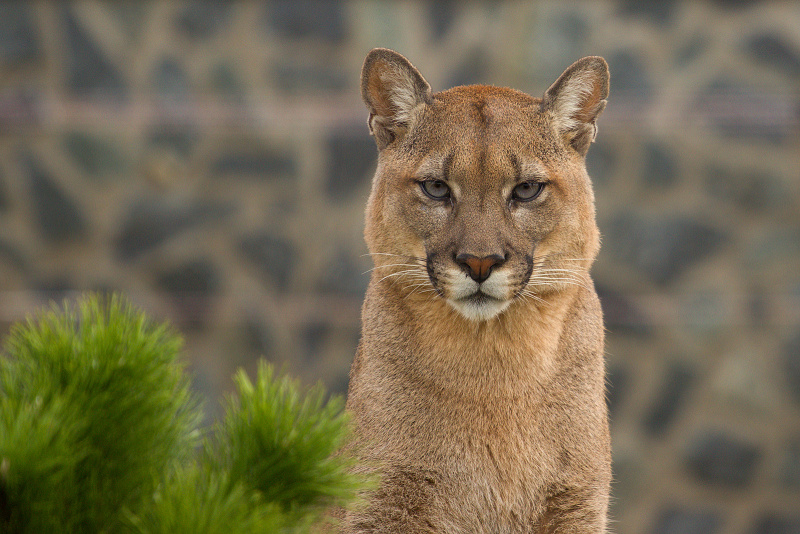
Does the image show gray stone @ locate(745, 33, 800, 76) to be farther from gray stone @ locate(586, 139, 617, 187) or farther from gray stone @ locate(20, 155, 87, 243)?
gray stone @ locate(20, 155, 87, 243)

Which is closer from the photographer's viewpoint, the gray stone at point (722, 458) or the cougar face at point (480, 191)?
the cougar face at point (480, 191)

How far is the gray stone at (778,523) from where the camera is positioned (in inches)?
237

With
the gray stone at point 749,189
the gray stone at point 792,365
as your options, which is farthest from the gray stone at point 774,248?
the gray stone at point 792,365

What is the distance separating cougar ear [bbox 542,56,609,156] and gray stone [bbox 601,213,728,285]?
3.44 meters

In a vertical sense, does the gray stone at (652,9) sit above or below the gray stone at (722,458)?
above

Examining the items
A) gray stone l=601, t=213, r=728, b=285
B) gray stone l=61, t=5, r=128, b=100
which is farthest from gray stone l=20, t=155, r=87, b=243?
gray stone l=601, t=213, r=728, b=285

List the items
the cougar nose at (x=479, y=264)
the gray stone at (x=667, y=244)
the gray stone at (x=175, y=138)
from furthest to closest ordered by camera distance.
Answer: the gray stone at (x=175, y=138)
the gray stone at (x=667, y=244)
the cougar nose at (x=479, y=264)

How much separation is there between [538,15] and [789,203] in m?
2.07

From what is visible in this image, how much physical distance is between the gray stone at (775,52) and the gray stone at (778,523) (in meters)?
2.96

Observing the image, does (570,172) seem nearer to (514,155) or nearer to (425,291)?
(514,155)

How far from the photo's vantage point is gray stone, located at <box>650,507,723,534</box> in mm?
6012

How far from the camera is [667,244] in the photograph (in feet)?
19.4

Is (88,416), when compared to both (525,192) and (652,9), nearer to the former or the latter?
(525,192)

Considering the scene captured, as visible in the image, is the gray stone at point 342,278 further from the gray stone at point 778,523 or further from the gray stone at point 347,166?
the gray stone at point 778,523
